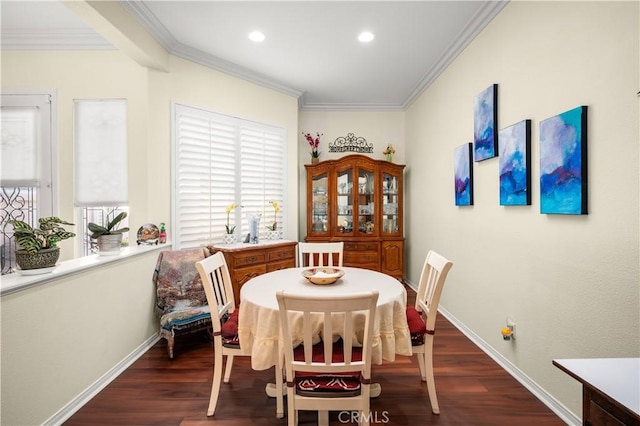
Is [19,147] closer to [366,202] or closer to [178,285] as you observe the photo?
[178,285]

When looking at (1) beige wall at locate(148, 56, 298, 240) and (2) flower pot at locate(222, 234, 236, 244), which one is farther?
(2) flower pot at locate(222, 234, 236, 244)

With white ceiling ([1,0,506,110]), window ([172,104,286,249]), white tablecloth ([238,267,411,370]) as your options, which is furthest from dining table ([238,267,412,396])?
white ceiling ([1,0,506,110])

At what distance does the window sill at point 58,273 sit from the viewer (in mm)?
1498

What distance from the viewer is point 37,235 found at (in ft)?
5.78

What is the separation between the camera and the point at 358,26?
2.75 m

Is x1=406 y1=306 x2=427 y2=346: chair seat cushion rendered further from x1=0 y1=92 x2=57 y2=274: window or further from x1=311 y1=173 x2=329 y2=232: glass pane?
x1=0 y1=92 x2=57 y2=274: window

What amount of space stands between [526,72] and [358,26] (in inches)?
58.3

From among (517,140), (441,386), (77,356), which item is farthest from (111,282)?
(517,140)

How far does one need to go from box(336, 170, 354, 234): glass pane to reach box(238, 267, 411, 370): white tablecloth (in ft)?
8.55

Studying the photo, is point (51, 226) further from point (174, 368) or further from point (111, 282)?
point (174, 368)

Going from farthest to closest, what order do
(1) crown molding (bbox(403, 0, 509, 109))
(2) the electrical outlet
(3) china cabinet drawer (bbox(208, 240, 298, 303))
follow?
(3) china cabinet drawer (bbox(208, 240, 298, 303)) → (1) crown molding (bbox(403, 0, 509, 109)) → (2) the electrical outlet

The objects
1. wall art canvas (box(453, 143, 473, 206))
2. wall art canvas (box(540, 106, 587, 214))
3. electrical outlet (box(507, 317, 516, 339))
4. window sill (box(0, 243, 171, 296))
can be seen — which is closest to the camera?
window sill (box(0, 243, 171, 296))

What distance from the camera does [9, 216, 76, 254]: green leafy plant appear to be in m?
1.68

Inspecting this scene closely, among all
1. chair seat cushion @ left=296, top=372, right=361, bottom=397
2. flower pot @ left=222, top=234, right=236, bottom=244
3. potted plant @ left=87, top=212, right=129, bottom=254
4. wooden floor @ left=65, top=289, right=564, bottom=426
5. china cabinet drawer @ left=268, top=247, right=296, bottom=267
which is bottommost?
wooden floor @ left=65, top=289, right=564, bottom=426
